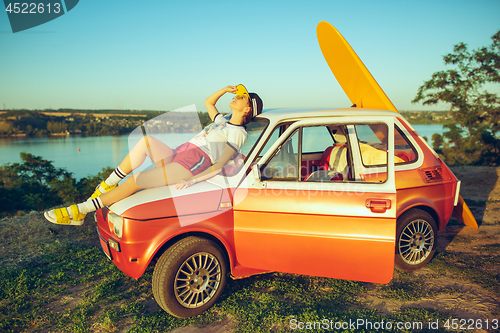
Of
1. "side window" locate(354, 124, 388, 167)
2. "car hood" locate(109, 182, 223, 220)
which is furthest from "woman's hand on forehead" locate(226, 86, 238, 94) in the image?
"side window" locate(354, 124, 388, 167)

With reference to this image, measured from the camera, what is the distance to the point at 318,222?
3156mm

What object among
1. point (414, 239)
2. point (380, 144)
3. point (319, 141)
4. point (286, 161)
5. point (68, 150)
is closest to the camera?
point (286, 161)

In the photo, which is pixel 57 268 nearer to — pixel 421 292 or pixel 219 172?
pixel 219 172

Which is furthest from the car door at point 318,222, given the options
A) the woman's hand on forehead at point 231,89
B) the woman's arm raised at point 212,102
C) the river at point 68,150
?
the river at point 68,150

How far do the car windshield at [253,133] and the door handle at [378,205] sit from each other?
1438mm

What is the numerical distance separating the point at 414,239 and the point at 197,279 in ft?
10.1

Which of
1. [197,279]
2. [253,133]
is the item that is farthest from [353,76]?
[197,279]

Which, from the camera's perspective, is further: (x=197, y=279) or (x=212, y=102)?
(x=212, y=102)

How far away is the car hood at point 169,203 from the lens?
9.78ft

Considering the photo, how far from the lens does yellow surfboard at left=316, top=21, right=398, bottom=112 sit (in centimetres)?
425

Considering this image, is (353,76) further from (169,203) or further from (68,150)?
(68,150)

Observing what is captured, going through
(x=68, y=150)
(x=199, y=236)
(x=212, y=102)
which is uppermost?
(x=212, y=102)

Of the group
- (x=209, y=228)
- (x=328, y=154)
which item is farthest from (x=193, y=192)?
(x=328, y=154)

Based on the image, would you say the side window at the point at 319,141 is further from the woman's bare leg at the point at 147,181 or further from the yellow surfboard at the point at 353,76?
the woman's bare leg at the point at 147,181
